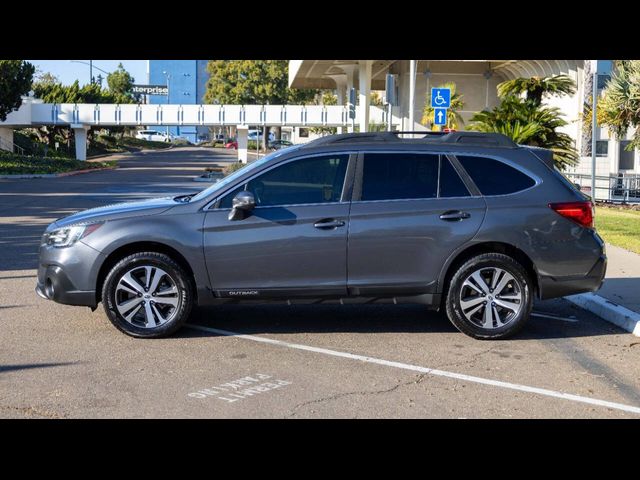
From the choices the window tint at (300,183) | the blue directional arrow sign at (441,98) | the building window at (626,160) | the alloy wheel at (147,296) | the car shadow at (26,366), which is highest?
the blue directional arrow sign at (441,98)

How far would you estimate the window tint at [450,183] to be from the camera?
8008 millimetres

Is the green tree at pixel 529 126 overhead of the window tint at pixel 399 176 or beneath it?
overhead

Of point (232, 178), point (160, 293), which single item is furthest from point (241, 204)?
point (160, 293)

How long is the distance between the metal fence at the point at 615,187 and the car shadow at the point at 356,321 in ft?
70.2

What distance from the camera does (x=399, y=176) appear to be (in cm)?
802

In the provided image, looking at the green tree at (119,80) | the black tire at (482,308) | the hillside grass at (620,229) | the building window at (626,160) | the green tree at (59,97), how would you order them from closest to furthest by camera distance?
the black tire at (482,308) < the hillside grass at (620,229) < the building window at (626,160) < the green tree at (59,97) < the green tree at (119,80)

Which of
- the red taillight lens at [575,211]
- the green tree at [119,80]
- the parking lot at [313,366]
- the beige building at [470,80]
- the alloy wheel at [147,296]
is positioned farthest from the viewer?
the green tree at [119,80]

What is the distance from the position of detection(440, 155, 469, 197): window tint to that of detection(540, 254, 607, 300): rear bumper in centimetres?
109

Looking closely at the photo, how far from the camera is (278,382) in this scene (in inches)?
252

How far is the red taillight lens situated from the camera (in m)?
7.96

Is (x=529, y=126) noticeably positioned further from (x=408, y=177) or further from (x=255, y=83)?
(x=255, y=83)

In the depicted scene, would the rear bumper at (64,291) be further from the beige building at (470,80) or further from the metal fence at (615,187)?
the beige building at (470,80)

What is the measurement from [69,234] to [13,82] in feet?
133

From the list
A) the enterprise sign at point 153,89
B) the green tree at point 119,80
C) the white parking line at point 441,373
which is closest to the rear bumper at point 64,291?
the white parking line at point 441,373
